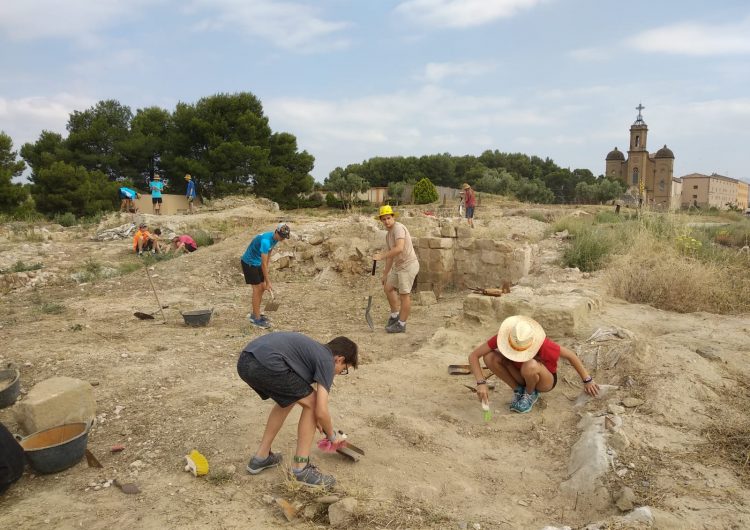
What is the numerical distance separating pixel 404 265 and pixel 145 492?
4.38 metres

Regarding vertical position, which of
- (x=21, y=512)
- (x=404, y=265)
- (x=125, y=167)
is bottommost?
(x=21, y=512)

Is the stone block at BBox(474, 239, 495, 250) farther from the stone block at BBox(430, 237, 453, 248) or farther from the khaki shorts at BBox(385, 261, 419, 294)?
the khaki shorts at BBox(385, 261, 419, 294)

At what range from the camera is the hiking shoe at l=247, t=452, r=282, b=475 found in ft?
10.9

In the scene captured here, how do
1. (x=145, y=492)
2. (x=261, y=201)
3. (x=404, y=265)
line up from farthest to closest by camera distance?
(x=261, y=201)
(x=404, y=265)
(x=145, y=492)

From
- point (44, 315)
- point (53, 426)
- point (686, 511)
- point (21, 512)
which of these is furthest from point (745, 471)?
point (44, 315)

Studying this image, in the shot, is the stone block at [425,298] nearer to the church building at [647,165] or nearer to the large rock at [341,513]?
the large rock at [341,513]

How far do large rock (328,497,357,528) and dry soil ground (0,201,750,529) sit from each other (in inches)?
2.9

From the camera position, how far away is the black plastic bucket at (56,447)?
337cm

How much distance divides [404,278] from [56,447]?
441cm

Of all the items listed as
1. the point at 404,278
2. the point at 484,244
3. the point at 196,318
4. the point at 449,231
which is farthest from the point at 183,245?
the point at 404,278

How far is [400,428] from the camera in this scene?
397cm

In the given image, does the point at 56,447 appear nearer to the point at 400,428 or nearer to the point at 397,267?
the point at 400,428

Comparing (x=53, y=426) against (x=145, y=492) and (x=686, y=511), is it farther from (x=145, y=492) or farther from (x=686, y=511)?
(x=686, y=511)

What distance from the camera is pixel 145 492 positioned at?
3.18 metres
